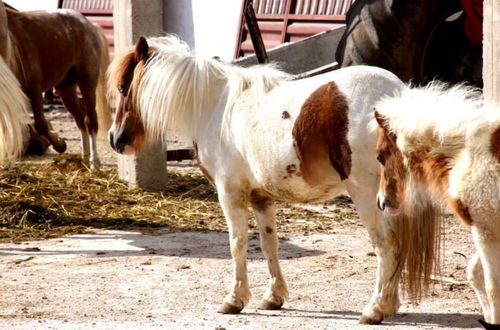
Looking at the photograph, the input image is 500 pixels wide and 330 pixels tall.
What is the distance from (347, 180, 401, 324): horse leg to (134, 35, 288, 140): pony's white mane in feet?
3.07

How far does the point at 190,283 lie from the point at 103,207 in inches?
111

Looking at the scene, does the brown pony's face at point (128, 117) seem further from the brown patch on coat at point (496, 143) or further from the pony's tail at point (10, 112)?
the brown patch on coat at point (496, 143)

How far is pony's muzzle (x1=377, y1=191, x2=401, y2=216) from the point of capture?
16.1 ft

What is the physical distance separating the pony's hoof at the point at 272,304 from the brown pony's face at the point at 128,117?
124 cm

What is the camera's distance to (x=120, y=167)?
9.86 meters

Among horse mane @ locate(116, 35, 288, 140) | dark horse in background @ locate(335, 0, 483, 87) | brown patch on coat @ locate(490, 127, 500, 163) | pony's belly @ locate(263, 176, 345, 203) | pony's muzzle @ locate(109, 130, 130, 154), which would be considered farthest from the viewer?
dark horse in background @ locate(335, 0, 483, 87)

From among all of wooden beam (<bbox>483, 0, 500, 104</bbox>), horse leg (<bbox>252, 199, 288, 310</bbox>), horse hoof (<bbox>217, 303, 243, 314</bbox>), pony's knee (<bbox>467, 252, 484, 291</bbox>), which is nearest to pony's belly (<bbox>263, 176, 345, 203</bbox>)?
horse leg (<bbox>252, 199, 288, 310</bbox>)

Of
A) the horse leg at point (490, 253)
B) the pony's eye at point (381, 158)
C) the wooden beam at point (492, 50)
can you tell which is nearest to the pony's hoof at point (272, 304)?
the pony's eye at point (381, 158)

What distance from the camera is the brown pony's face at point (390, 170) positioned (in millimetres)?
4879

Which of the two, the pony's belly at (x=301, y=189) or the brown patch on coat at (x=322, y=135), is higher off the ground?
the brown patch on coat at (x=322, y=135)

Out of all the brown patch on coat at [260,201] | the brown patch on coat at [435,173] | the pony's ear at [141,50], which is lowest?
the brown patch on coat at [260,201]

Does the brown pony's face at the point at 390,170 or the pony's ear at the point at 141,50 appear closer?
the brown pony's face at the point at 390,170

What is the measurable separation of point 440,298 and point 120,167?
4778 mm

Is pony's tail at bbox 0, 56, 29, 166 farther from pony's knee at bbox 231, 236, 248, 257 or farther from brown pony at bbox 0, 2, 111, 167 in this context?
brown pony at bbox 0, 2, 111, 167
